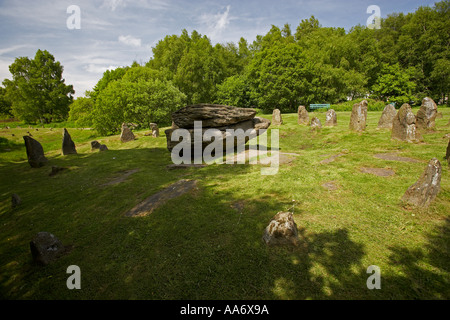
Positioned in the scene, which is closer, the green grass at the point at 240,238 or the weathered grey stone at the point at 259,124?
the green grass at the point at 240,238

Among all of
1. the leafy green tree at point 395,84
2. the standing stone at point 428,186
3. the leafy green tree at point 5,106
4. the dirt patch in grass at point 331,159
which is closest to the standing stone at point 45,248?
the standing stone at point 428,186

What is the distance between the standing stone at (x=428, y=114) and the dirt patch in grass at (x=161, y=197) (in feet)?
52.1

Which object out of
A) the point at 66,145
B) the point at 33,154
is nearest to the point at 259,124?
the point at 33,154

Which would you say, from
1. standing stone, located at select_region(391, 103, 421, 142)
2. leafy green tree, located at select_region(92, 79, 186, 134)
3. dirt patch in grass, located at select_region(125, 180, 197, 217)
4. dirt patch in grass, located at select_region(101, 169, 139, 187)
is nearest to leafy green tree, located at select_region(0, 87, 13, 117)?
leafy green tree, located at select_region(92, 79, 186, 134)

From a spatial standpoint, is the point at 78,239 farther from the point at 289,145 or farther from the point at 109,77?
the point at 109,77

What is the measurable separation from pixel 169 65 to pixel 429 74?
49.6 metres

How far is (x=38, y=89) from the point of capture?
142 feet

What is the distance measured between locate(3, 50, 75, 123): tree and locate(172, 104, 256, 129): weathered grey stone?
47.6 metres

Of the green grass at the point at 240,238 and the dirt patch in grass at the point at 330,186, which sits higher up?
the dirt patch in grass at the point at 330,186

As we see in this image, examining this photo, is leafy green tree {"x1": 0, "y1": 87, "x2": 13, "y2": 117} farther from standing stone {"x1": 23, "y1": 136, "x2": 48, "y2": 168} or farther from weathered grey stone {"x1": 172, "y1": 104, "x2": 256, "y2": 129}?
weathered grey stone {"x1": 172, "y1": 104, "x2": 256, "y2": 129}

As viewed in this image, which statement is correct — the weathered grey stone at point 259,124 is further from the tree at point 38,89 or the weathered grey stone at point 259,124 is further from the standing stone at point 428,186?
the tree at point 38,89

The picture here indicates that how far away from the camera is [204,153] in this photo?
43.7ft

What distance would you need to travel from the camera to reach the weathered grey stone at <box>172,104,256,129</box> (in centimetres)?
1219

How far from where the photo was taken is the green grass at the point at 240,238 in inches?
155
